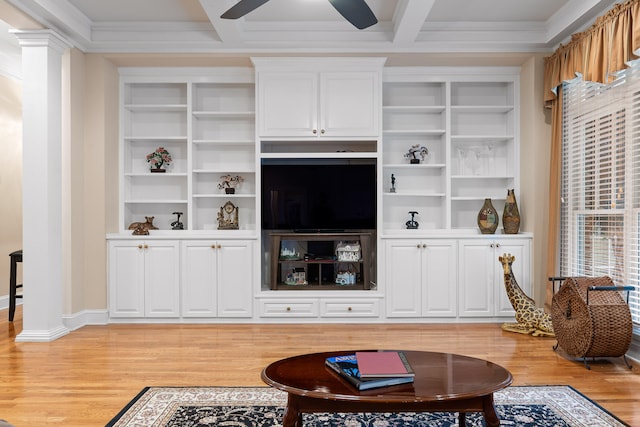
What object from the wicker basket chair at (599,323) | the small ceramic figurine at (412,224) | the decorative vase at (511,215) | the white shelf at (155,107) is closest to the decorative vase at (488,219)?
the decorative vase at (511,215)

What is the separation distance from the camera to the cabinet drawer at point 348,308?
5160 mm

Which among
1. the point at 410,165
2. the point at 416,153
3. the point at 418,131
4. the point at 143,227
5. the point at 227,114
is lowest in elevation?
the point at 143,227

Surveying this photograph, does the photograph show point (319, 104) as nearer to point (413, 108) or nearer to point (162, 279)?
point (413, 108)

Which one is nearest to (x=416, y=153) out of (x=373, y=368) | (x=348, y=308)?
(x=348, y=308)

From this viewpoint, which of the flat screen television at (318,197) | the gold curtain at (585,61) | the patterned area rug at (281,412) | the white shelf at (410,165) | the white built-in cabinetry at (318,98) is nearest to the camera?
the patterned area rug at (281,412)

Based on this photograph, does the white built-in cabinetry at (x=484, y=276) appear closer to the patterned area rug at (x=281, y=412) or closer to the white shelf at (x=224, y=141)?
the patterned area rug at (x=281, y=412)

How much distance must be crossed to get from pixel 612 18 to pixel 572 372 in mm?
2625

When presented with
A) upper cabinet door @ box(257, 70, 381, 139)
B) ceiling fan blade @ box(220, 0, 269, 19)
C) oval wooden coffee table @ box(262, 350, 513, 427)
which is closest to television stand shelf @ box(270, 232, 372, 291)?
upper cabinet door @ box(257, 70, 381, 139)

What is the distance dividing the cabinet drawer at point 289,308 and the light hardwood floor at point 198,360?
16cm

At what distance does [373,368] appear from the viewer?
2.18 metres

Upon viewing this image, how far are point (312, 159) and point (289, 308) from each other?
1.57m

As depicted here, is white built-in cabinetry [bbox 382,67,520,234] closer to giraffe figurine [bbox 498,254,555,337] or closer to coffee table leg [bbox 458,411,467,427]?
giraffe figurine [bbox 498,254,555,337]

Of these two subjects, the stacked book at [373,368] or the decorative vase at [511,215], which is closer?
the stacked book at [373,368]

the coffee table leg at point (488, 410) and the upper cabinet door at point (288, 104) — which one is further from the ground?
the upper cabinet door at point (288, 104)
